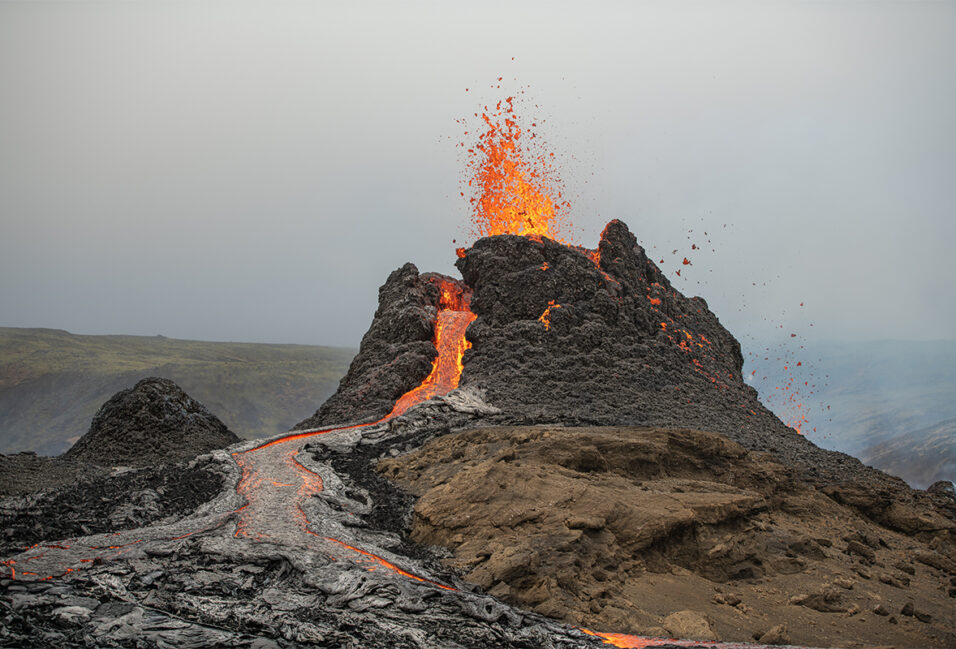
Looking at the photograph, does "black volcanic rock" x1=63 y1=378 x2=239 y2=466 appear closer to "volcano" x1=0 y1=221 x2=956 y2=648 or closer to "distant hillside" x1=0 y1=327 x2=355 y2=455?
"volcano" x1=0 y1=221 x2=956 y2=648

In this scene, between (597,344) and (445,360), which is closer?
(597,344)

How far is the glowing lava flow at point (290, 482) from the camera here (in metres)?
17.5

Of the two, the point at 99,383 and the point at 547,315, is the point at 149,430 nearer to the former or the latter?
the point at 547,315

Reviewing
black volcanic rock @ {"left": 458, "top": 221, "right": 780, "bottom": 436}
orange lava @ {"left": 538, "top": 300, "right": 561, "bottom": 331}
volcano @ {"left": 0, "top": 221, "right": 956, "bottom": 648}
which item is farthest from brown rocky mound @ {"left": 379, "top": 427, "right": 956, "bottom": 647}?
orange lava @ {"left": 538, "top": 300, "right": 561, "bottom": 331}

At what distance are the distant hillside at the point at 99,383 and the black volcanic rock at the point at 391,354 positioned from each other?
48.9 meters

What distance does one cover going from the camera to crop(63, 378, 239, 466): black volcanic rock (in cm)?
3412

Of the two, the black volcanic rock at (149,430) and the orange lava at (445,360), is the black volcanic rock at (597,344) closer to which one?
the orange lava at (445,360)

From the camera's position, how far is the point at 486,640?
1254 cm

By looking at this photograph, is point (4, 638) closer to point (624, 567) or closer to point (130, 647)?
point (130, 647)

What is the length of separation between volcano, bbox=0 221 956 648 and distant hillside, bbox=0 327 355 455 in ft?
215

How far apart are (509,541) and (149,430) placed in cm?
2796

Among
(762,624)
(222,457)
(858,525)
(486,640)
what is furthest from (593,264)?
(486,640)

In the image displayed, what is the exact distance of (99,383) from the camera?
10612 cm


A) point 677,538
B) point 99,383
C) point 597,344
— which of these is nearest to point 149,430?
point 597,344
